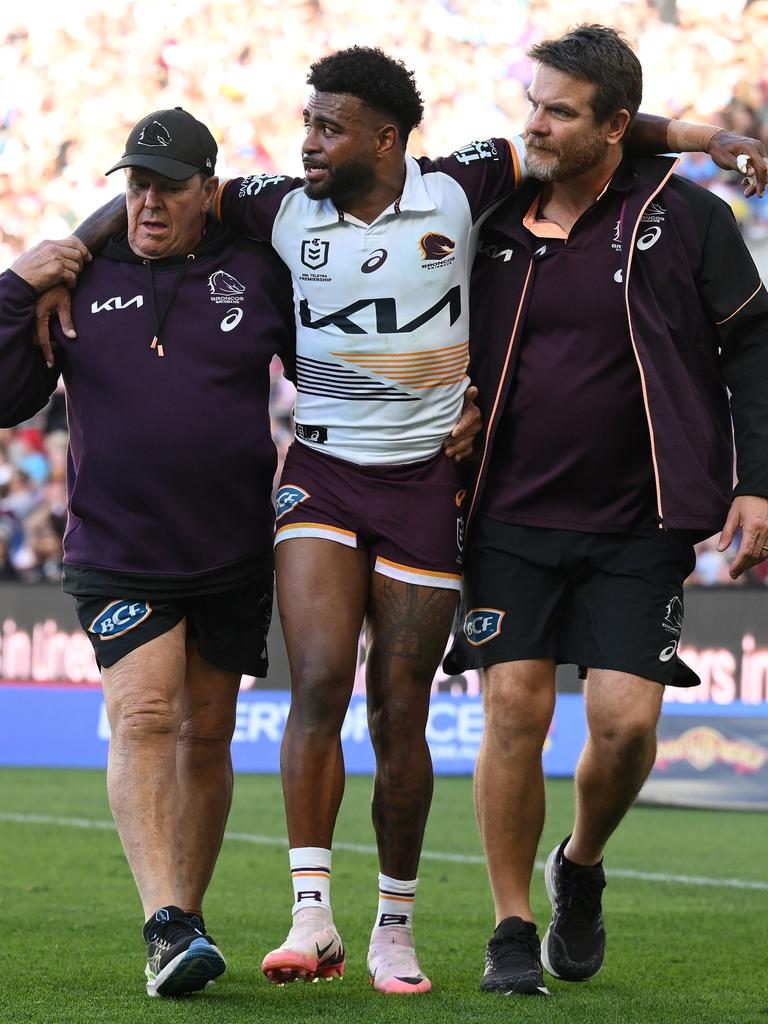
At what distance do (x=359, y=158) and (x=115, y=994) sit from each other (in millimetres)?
2425

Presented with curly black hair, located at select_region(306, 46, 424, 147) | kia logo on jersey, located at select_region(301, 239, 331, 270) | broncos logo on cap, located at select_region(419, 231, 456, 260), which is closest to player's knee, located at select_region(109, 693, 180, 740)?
kia logo on jersey, located at select_region(301, 239, 331, 270)

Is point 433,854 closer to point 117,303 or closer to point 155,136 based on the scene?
point 117,303

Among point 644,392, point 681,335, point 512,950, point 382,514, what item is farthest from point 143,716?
point 681,335

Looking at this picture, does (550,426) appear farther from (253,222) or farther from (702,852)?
(702,852)

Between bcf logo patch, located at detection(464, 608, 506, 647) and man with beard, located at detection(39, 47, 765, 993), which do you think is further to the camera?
bcf logo patch, located at detection(464, 608, 506, 647)

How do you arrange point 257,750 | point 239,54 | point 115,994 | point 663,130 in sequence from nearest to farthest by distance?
point 115,994
point 663,130
point 257,750
point 239,54

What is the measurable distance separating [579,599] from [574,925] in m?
0.99

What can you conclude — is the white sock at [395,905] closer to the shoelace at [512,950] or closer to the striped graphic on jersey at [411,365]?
the shoelace at [512,950]

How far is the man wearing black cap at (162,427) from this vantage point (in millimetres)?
4562

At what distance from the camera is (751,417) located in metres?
4.75

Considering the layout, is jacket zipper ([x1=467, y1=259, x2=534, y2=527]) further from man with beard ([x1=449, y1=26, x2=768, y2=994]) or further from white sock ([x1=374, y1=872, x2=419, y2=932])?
white sock ([x1=374, y1=872, x2=419, y2=932])

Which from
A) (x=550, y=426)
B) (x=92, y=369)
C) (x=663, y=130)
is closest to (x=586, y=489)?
(x=550, y=426)

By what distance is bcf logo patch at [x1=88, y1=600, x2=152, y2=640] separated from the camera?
4.55 m

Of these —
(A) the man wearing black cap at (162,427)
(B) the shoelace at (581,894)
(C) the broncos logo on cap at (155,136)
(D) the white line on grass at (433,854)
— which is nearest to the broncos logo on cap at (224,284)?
(A) the man wearing black cap at (162,427)
